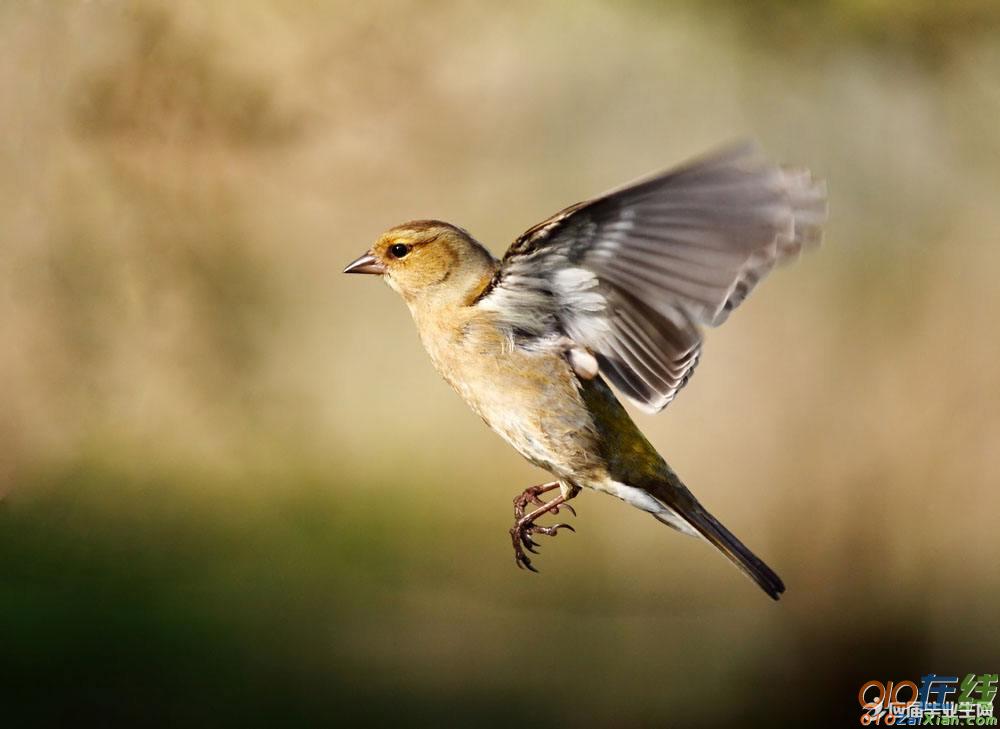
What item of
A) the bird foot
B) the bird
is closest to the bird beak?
the bird

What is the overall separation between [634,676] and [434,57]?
2.87m

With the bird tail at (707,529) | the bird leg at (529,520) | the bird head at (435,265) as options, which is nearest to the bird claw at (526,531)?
the bird leg at (529,520)

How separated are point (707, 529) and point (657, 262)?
48 cm

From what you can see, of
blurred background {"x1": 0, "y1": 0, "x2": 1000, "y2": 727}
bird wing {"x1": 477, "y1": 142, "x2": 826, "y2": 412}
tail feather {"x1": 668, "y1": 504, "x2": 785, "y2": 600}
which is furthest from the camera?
blurred background {"x1": 0, "y1": 0, "x2": 1000, "y2": 727}

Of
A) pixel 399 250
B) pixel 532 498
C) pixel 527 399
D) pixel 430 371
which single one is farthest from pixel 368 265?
pixel 430 371

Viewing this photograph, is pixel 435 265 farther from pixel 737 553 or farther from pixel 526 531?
pixel 737 553

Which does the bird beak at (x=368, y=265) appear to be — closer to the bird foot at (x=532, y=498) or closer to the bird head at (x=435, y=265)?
the bird head at (x=435, y=265)

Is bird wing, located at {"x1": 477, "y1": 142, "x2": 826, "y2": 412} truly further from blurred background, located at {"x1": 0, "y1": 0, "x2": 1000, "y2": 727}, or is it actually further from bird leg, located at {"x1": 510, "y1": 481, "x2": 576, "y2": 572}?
blurred background, located at {"x1": 0, "y1": 0, "x2": 1000, "y2": 727}

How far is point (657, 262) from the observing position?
5.47 ft

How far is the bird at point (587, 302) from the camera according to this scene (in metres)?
1.56

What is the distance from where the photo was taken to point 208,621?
525 centimetres

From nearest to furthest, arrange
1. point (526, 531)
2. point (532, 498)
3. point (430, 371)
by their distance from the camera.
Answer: point (526, 531) → point (532, 498) → point (430, 371)

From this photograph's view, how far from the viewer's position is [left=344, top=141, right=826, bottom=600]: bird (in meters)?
1.56

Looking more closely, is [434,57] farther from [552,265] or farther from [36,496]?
[552,265]
